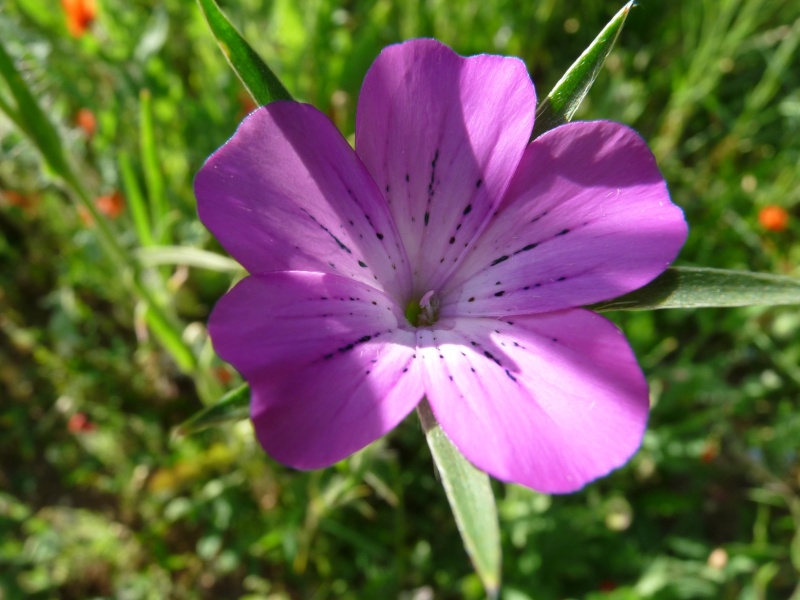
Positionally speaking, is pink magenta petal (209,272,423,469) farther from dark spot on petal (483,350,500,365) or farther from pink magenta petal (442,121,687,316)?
pink magenta petal (442,121,687,316)

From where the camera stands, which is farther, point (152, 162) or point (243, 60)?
point (152, 162)

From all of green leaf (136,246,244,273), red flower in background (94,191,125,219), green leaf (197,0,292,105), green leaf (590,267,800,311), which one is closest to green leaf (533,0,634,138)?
green leaf (590,267,800,311)

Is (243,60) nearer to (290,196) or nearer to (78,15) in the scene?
(290,196)

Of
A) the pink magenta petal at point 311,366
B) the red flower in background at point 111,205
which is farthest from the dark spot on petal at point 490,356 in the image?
the red flower in background at point 111,205

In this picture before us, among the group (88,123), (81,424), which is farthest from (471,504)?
(88,123)

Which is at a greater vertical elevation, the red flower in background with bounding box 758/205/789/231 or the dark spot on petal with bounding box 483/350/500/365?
the dark spot on petal with bounding box 483/350/500/365

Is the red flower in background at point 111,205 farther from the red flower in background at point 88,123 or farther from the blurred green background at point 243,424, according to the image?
the red flower in background at point 88,123
